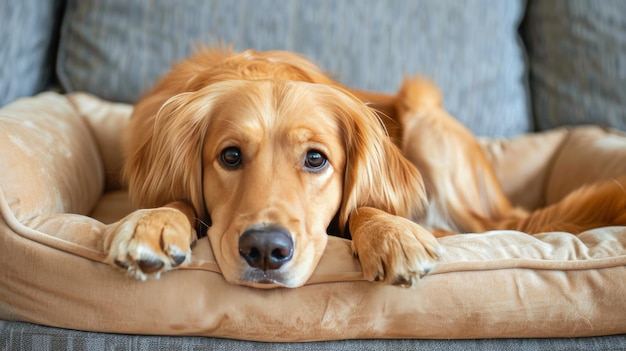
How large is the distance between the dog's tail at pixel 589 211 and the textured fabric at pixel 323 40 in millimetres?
988

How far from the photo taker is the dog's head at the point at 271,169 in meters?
1.42

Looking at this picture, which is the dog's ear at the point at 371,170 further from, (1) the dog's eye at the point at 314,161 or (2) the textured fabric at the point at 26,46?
(2) the textured fabric at the point at 26,46

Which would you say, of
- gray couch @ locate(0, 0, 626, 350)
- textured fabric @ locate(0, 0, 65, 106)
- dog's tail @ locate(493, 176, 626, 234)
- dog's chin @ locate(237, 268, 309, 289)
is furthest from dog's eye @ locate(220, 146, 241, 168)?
textured fabric @ locate(0, 0, 65, 106)

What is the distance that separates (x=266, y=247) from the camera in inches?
53.5

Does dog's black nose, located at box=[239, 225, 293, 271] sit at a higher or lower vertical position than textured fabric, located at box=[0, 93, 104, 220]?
higher

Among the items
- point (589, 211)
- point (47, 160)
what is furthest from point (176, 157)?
point (589, 211)

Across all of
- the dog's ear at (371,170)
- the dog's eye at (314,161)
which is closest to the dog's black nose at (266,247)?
the dog's eye at (314,161)

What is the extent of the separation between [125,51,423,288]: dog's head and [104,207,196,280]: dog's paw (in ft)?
0.34

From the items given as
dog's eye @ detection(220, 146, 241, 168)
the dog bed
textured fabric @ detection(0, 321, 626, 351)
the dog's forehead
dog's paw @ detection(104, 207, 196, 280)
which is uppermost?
the dog's forehead

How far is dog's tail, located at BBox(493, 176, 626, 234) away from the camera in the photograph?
71.7 inches

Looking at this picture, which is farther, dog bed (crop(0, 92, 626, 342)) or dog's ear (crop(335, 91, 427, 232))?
dog's ear (crop(335, 91, 427, 232))

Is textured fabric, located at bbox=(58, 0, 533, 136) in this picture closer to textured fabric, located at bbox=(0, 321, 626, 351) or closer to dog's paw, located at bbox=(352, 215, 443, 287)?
dog's paw, located at bbox=(352, 215, 443, 287)

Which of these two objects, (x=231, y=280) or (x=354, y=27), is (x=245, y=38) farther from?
(x=231, y=280)

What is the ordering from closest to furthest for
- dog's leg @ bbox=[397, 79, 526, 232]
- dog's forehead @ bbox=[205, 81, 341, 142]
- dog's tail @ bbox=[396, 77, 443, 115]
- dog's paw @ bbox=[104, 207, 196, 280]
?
dog's paw @ bbox=[104, 207, 196, 280] → dog's forehead @ bbox=[205, 81, 341, 142] → dog's leg @ bbox=[397, 79, 526, 232] → dog's tail @ bbox=[396, 77, 443, 115]
